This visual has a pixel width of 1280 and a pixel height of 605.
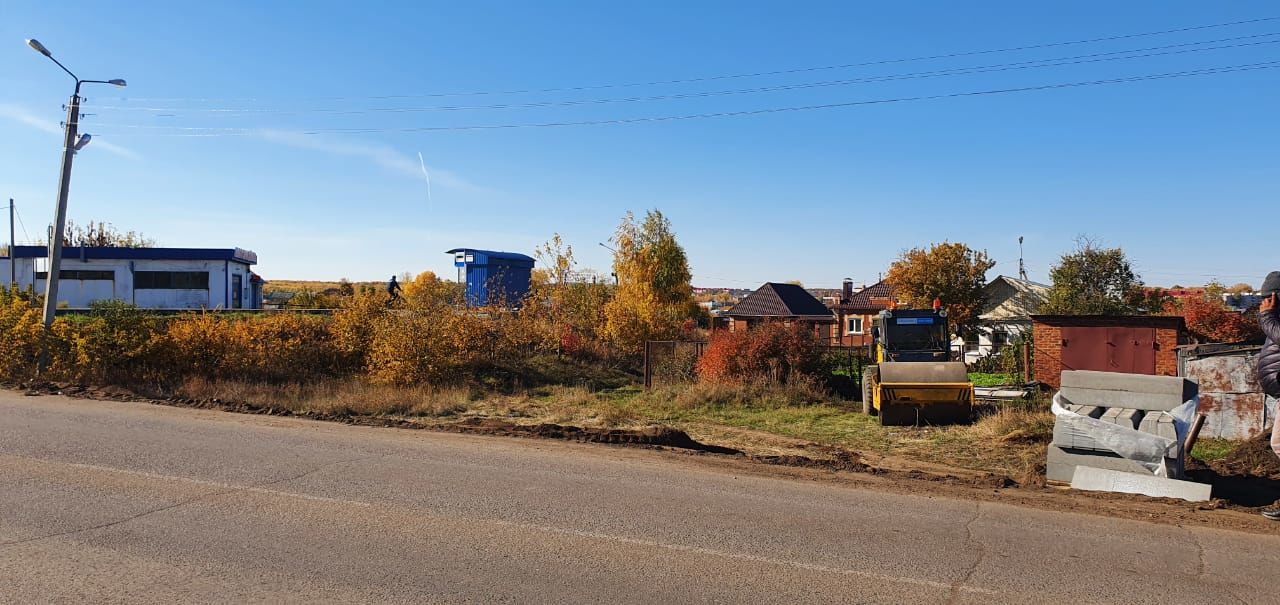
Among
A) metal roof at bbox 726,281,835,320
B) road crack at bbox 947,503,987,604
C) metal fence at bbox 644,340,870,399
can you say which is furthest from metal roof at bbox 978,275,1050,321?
road crack at bbox 947,503,987,604

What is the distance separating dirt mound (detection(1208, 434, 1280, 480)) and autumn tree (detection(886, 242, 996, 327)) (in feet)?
105

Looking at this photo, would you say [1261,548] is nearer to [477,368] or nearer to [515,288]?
[477,368]

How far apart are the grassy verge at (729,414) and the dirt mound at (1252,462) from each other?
2.14 meters

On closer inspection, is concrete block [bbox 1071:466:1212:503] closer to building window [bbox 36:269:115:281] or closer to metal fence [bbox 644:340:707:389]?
metal fence [bbox 644:340:707:389]

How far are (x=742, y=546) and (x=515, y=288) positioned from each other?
43.5 metres

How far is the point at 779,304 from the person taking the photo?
58.7 m

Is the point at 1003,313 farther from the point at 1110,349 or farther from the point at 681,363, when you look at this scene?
the point at 681,363

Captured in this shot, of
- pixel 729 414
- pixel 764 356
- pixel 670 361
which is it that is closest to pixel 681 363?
pixel 670 361

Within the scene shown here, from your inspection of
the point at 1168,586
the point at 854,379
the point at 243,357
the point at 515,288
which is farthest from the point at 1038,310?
the point at 1168,586

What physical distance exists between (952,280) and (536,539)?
39.7 meters

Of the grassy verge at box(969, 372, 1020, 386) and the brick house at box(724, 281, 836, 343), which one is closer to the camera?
the grassy verge at box(969, 372, 1020, 386)

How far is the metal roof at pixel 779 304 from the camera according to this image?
2301 inches

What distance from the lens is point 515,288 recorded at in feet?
161

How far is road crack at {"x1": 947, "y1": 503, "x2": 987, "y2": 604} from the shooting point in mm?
5438
